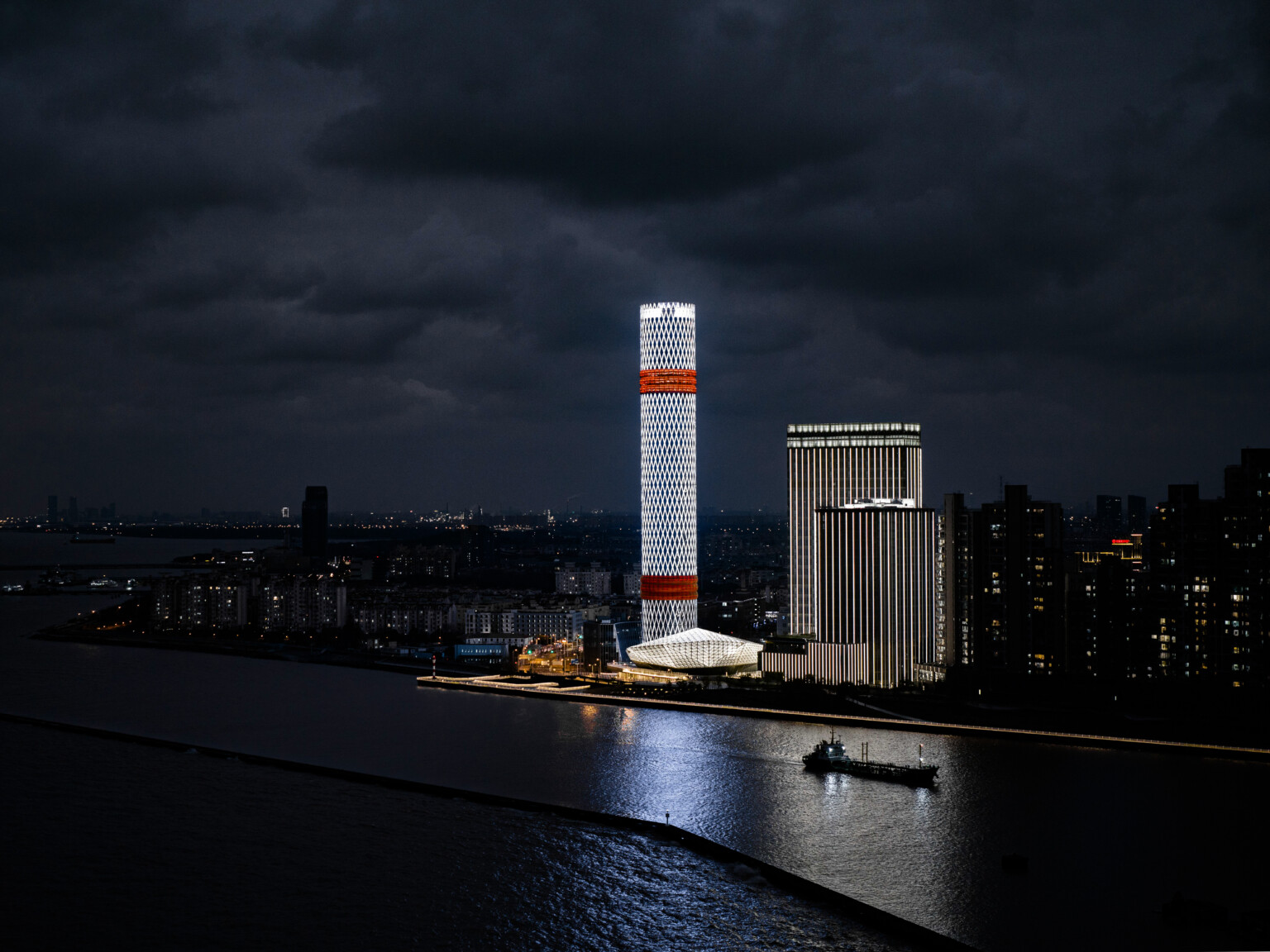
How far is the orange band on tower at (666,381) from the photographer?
106 feet

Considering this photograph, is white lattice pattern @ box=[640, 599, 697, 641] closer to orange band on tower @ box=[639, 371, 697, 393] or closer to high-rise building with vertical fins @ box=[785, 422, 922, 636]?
high-rise building with vertical fins @ box=[785, 422, 922, 636]

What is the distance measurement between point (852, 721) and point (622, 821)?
31.5ft

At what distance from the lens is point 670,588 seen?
32688 mm

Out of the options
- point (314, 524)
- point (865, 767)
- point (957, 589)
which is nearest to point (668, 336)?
point (957, 589)

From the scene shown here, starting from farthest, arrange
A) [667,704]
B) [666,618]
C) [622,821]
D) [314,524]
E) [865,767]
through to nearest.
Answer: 1. [314,524]
2. [666,618]
3. [667,704]
4. [865,767]
5. [622,821]

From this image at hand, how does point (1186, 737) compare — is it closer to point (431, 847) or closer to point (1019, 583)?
point (1019, 583)

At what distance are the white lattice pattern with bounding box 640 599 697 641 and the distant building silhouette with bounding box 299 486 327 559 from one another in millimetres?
42771

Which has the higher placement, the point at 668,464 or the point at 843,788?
the point at 668,464

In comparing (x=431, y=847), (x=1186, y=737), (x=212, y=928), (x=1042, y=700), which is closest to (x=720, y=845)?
(x=431, y=847)

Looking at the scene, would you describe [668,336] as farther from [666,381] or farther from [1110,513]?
[1110,513]

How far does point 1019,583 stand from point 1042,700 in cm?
413

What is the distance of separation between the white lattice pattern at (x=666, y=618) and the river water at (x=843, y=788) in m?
5.81

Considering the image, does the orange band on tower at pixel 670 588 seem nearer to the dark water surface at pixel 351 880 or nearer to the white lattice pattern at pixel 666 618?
the white lattice pattern at pixel 666 618

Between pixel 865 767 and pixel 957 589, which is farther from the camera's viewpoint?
pixel 957 589
